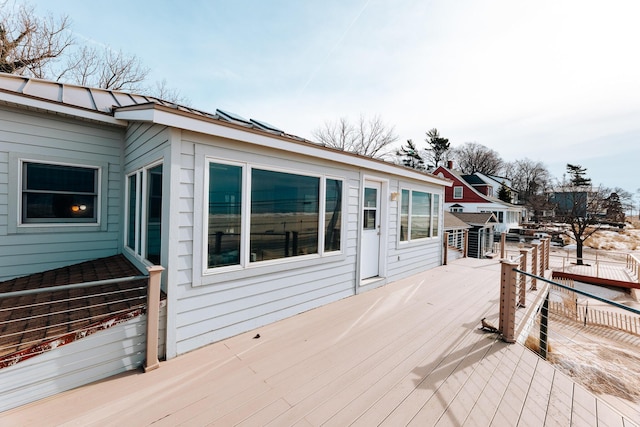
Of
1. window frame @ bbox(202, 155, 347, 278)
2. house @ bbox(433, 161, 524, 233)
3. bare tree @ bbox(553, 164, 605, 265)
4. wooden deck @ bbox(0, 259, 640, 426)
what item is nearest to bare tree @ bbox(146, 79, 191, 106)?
window frame @ bbox(202, 155, 347, 278)

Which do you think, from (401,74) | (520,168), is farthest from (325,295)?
(520,168)

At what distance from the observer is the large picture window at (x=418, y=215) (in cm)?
597

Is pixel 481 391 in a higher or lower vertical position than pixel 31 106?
lower

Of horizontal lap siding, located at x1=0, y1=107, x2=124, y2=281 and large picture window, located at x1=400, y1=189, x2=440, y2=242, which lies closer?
horizontal lap siding, located at x1=0, y1=107, x2=124, y2=281

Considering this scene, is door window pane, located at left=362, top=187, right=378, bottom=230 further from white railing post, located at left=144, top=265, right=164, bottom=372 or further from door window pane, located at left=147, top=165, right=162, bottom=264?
white railing post, located at left=144, top=265, right=164, bottom=372

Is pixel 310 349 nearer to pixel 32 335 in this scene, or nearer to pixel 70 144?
pixel 32 335

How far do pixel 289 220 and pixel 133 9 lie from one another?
279 inches

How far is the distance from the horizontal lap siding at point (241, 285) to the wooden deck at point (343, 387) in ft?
0.69

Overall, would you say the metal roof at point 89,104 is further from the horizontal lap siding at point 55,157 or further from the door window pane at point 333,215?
the door window pane at point 333,215

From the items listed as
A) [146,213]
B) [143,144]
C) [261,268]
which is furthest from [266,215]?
[143,144]

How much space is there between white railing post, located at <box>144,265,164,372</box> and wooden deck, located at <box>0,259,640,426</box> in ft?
0.38

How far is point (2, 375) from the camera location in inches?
76.6

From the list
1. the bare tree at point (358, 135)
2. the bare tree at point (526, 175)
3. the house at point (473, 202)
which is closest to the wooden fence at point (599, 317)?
the house at point (473, 202)

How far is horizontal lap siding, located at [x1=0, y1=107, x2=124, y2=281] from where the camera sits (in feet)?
11.5
